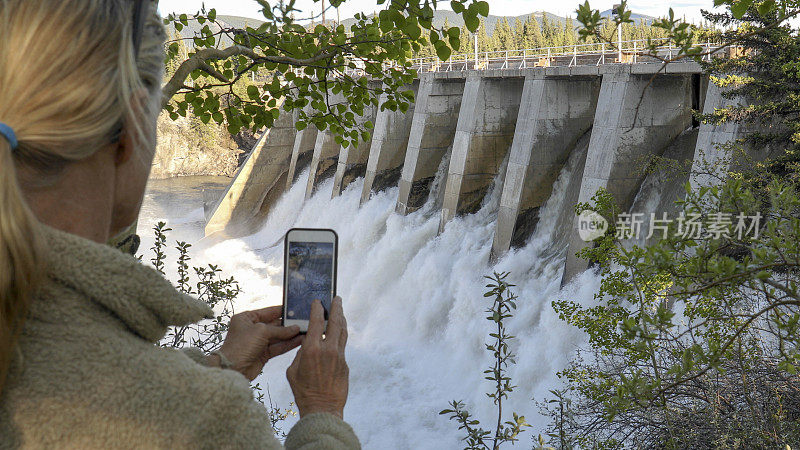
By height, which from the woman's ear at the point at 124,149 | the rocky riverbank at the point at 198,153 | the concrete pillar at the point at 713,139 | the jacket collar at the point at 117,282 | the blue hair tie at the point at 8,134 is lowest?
the jacket collar at the point at 117,282

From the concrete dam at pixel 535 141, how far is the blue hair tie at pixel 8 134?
296 inches

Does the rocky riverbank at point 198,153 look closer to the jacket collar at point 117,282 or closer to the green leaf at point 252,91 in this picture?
the green leaf at point 252,91

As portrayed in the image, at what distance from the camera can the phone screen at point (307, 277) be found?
192cm

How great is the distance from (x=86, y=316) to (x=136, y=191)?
0.26 meters

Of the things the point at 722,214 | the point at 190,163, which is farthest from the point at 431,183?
the point at 190,163

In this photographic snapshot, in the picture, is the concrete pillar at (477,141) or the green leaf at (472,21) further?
Answer: the concrete pillar at (477,141)

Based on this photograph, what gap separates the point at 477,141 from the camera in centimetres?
1609

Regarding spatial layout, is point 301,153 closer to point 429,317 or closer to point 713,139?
point 429,317

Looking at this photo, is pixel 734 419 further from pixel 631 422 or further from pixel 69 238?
pixel 69 238

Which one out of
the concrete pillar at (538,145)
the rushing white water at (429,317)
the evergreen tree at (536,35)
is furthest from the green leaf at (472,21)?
the evergreen tree at (536,35)

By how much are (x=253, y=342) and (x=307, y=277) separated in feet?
1.13

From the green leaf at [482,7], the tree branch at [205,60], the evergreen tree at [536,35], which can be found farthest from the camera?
the evergreen tree at [536,35]

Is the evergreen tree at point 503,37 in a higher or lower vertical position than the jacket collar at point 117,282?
higher

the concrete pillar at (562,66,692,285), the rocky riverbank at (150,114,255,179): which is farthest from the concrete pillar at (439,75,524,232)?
the rocky riverbank at (150,114,255,179)
